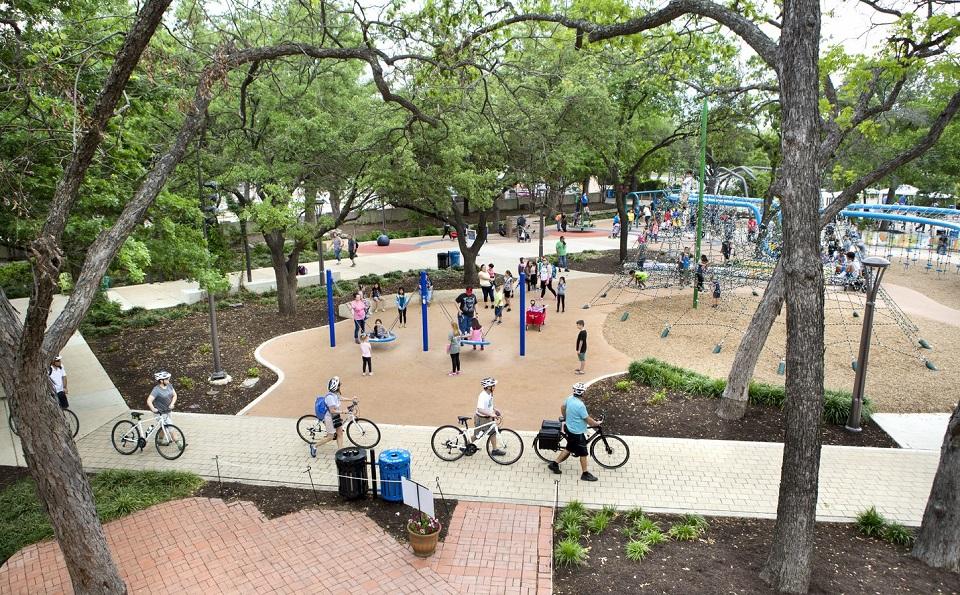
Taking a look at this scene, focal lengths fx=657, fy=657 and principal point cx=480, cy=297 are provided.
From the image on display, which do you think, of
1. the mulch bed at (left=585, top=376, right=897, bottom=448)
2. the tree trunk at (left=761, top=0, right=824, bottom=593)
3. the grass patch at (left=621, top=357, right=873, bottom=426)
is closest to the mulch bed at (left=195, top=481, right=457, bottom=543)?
the tree trunk at (left=761, top=0, right=824, bottom=593)

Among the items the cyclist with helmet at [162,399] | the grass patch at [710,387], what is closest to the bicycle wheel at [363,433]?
the cyclist with helmet at [162,399]

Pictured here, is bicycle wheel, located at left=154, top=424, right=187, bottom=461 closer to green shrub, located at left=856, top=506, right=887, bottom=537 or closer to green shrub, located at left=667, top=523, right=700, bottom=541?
green shrub, located at left=667, top=523, right=700, bottom=541

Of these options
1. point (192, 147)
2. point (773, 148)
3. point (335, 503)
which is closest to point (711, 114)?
point (773, 148)

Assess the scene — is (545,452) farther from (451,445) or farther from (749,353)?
(749,353)

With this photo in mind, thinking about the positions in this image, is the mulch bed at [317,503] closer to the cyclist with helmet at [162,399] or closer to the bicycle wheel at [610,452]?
the cyclist with helmet at [162,399]

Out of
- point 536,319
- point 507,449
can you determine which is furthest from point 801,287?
point 536,319

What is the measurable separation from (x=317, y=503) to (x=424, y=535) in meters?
2.29

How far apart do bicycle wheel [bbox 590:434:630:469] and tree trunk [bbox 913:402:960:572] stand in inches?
157

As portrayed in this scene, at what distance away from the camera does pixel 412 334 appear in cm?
1862

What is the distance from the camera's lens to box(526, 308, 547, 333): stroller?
61.8ft

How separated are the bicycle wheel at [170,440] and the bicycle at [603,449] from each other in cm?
600

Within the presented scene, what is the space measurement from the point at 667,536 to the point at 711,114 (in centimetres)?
1907

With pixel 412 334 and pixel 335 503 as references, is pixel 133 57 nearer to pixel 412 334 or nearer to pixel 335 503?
pixel 335 503

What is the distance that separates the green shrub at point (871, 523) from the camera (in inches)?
337
